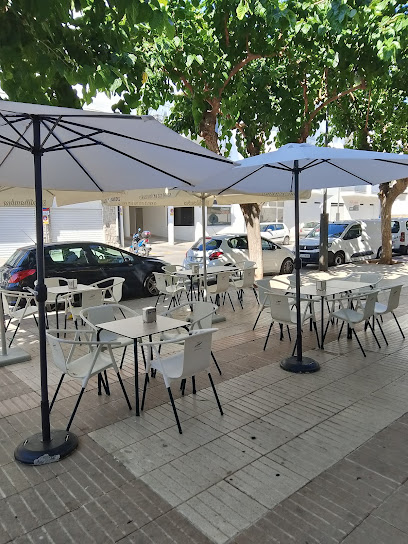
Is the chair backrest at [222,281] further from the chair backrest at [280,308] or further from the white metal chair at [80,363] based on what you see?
the white metal chair at [80,363]

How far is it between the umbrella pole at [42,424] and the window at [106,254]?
242 inches

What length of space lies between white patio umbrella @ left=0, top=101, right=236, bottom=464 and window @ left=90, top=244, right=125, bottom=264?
4.27 m

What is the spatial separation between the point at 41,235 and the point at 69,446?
5.49 ft

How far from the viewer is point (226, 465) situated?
3213 millimetres

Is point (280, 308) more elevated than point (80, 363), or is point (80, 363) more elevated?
point (280, 308)

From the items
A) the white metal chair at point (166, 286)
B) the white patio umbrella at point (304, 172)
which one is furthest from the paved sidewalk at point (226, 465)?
the white metal chair at point (166, 286)

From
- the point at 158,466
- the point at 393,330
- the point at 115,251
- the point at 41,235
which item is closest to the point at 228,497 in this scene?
the point at 158,466

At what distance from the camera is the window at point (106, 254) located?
31.3 ft

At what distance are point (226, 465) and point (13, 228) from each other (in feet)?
67.3

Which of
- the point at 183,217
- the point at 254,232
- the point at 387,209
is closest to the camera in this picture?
the point at 254,232

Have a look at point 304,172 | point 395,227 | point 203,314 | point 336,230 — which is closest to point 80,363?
point 203,314

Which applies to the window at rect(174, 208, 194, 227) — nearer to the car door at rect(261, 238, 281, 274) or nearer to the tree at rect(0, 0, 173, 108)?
the car door at rect(261, 238, 281, 274)

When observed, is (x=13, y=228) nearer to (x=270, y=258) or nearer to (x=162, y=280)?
(x=270, y=258)

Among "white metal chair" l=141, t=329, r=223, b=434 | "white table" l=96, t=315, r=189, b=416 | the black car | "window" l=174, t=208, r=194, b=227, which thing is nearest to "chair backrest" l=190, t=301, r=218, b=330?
"white table" l=96, t=315, r=189, b=416
